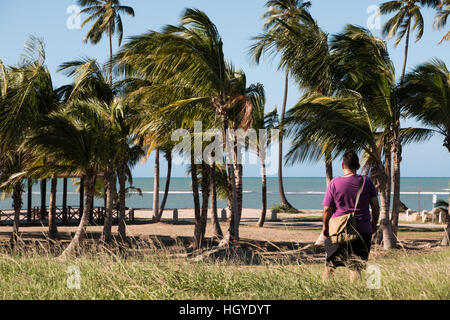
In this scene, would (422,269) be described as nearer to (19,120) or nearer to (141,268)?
(141,268)

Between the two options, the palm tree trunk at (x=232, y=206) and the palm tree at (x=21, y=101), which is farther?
the palm tree trunk at (x=232, y=206)

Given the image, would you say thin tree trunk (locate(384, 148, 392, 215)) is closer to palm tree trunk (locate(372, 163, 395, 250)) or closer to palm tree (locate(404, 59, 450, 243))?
palm tree trunk (locate(372, 163, 395, 250))

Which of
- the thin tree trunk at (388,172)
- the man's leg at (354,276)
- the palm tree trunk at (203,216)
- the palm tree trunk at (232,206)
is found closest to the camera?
the man's leg at (354,276)

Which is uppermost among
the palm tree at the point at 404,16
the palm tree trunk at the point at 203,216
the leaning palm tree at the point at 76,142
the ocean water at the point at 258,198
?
the palm tree at the point at 404,16

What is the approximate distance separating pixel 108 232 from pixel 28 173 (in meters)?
3.12

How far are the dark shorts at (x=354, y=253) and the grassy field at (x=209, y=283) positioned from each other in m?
0.19

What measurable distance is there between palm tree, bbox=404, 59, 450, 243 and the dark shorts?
32.5ft

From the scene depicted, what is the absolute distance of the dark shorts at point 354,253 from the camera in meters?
5.36

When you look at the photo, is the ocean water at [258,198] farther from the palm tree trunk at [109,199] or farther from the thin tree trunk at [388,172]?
the palm tree trunk at [109,199]

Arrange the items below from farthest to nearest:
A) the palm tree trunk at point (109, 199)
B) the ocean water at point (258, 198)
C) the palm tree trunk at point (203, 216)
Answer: the ocean water at point (258, 198) < the palm tree trunk at point (203, 216) < the palm tree trunk at point (109, 199)

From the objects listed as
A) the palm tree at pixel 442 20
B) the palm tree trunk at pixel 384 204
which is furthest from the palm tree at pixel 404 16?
the palm tree trunk at pixel 384 204

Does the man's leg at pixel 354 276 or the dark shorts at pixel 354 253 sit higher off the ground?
the dark shorts at pixel 354 253

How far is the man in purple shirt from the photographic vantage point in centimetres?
543
